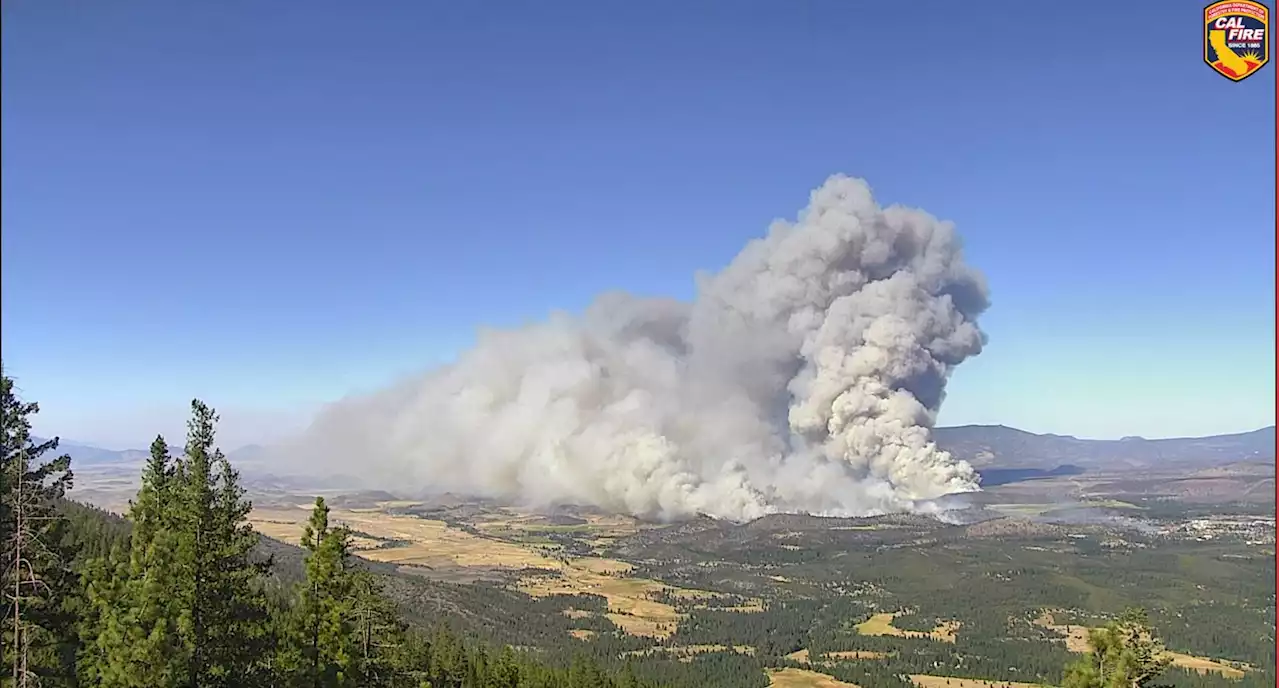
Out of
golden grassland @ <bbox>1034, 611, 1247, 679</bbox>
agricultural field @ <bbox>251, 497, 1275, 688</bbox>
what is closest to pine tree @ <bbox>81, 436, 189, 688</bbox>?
agricultural field @ <bbox>251, 497, 1275, 688</bbox>

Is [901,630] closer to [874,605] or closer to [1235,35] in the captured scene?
[874,605]

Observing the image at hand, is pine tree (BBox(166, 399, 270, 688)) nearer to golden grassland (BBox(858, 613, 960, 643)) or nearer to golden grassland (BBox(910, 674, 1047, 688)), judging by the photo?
golden grassland (BBox(910, 674, 1047, 688))

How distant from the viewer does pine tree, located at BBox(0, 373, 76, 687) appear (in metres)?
22.4

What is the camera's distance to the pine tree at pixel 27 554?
73.5ft

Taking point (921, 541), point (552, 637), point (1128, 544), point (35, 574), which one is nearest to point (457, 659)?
point (35, 574)

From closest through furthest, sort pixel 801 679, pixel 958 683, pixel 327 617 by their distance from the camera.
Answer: pixel 327 617 → pixel 958 683 → pixel 801 679

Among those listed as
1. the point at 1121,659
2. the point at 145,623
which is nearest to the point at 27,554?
the point at 145,623

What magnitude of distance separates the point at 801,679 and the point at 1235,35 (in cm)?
9859

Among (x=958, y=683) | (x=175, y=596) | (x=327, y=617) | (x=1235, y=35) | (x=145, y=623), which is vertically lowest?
(x=958, y=683)

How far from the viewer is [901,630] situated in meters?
138

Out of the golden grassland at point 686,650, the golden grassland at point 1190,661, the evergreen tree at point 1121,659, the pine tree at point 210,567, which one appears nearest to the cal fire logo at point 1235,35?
the evergreen tree at point 1121,659

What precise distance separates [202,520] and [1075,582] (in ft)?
547

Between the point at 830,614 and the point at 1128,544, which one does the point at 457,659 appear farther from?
the point at 1128,544

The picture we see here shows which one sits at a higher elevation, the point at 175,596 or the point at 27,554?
the point at 27,554
